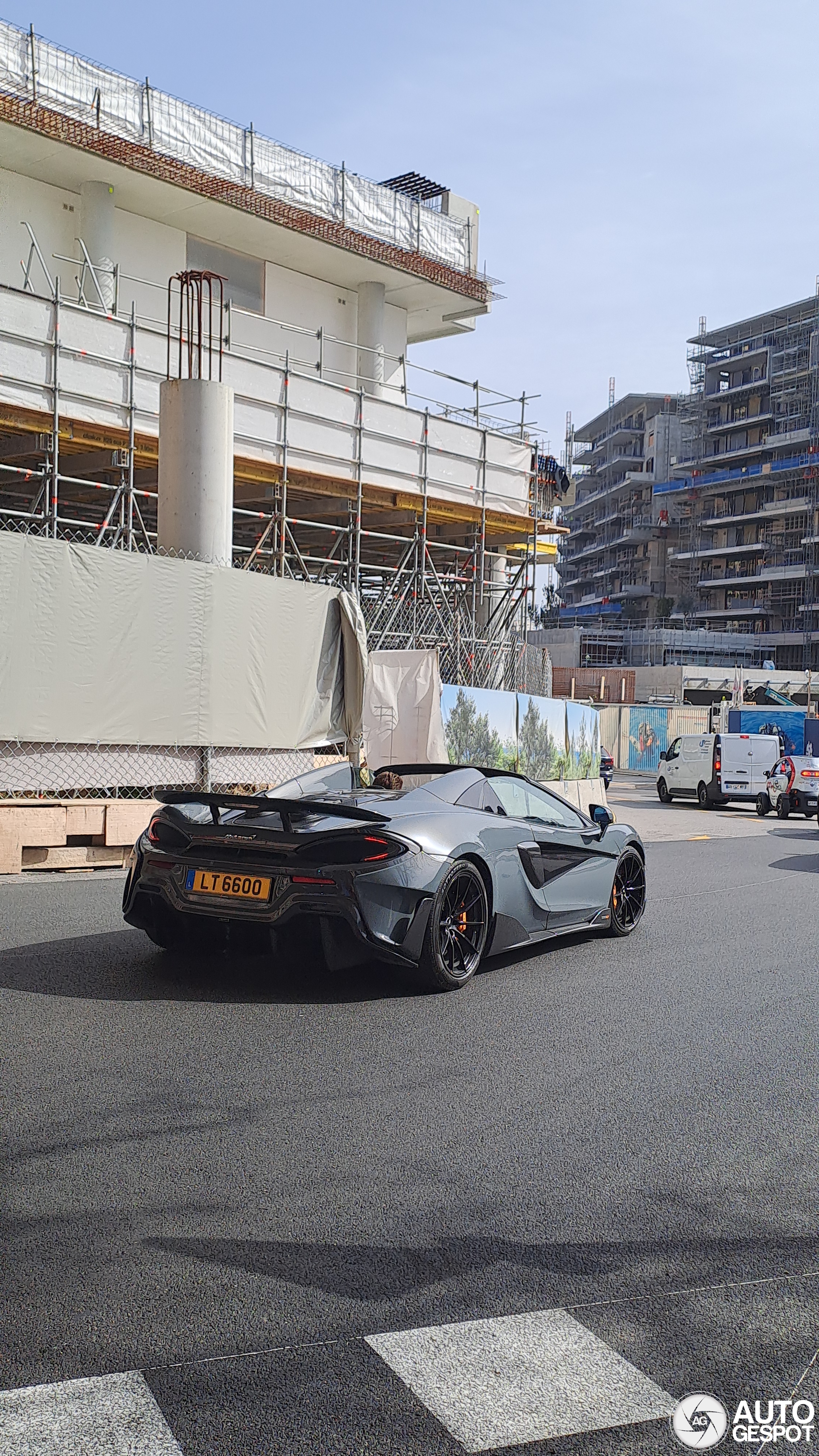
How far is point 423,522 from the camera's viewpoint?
84.8 feet

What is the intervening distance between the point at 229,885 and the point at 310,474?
58.3 ft

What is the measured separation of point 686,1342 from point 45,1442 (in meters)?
1.45

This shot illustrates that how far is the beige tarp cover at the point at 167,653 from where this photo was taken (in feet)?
37.1

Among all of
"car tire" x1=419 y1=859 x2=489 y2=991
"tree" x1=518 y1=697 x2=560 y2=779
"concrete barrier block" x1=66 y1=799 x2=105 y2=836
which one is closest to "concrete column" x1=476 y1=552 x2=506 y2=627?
"tree" x1=518 y1=697 x2=560 y2=779

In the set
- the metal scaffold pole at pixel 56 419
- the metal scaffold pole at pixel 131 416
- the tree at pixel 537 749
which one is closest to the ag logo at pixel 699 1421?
the tree at pixel 537 749

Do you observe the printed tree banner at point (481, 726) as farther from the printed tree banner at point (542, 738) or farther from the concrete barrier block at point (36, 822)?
the concrete barrier block at point (36, 822)

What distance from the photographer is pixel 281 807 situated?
677cm

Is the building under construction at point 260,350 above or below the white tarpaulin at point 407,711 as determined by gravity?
above

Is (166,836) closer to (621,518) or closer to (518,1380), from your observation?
(518,1380)

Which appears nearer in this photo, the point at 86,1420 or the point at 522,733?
the point at 86,1420

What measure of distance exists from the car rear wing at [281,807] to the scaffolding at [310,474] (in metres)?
11.2

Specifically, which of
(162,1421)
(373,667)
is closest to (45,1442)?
(162,1421)

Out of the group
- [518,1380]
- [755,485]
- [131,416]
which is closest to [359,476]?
[131,416]

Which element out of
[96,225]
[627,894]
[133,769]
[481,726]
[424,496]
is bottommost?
[627,894]
